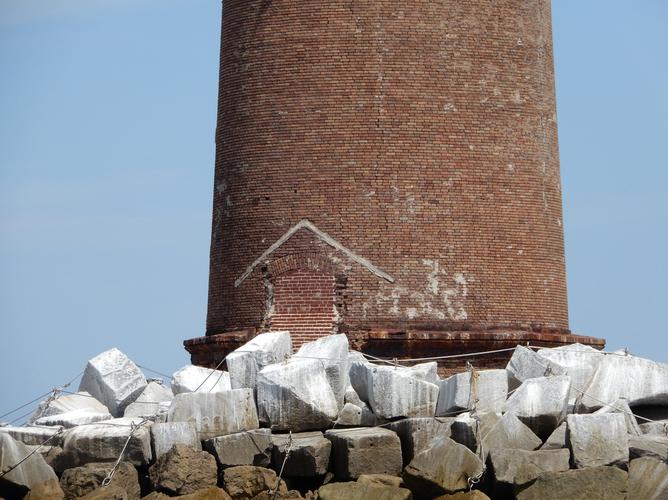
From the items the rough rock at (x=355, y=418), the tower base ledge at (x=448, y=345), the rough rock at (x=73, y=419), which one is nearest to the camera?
the rough rock at (x=355, y=418)

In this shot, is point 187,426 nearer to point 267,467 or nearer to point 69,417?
point 267,467

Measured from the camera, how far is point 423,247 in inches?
679

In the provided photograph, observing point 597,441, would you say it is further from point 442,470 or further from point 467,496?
point 442,470

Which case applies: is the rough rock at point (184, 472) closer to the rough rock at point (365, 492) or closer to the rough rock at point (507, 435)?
the rough rock at point (365, 492)

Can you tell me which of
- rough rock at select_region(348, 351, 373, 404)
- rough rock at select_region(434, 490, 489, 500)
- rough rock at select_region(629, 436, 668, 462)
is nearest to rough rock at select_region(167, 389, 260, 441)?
rough rock at select_region(348, 351, 373, 404)

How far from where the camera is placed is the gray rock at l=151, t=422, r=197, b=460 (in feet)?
45.9

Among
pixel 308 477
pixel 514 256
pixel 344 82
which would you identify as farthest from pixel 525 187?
pixel 308 477

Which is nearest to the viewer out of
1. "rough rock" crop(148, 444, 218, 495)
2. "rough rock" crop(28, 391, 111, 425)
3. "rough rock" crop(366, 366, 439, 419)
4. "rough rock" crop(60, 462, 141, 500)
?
"rough rock" crop(148, 444, 218, 495)

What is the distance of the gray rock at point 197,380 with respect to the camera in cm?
1569

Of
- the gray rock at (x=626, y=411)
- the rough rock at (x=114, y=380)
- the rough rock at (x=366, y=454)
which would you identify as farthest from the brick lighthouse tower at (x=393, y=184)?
the rough rock at (x=366, y=454)

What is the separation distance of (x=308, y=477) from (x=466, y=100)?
5.95 metres

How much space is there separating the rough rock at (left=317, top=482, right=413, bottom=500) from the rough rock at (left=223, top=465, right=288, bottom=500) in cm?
67

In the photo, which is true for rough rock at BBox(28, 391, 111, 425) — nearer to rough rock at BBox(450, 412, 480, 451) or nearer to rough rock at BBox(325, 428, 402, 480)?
rough rock at BBox(325, 428, 402, 480)

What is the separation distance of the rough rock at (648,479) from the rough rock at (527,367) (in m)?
1.95
